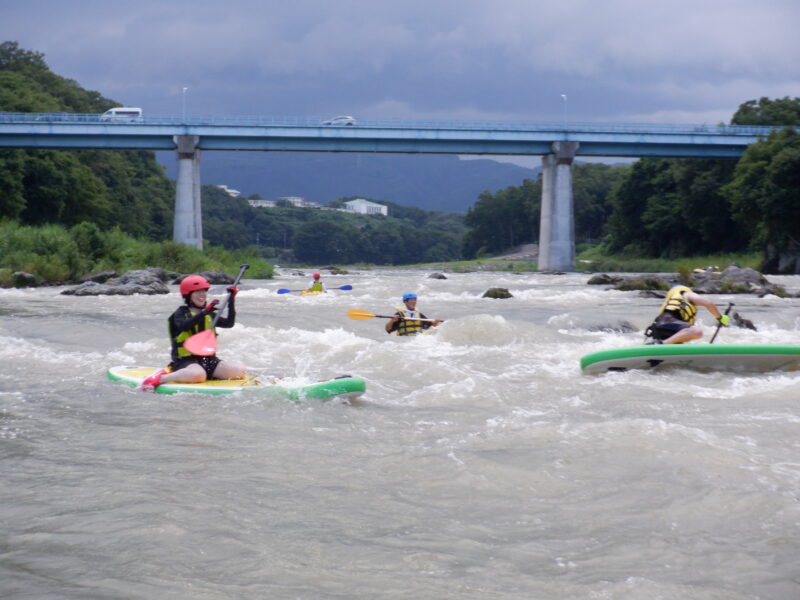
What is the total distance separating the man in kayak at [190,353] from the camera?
7645mm

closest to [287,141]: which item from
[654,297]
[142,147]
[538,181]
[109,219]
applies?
[142,147]

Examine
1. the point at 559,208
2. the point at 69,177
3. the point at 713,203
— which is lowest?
the point at 559,208

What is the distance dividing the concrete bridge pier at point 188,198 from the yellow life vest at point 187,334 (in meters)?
38.9

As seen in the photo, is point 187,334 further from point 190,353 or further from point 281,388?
point 281,388

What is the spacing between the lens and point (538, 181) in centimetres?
9550

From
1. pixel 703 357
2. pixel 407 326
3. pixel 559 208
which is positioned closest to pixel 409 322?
pixel 407 326

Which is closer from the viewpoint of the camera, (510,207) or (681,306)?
(681,306)

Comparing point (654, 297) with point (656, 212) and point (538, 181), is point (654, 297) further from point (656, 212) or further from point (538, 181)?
point (538, 181)

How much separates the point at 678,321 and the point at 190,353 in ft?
18.1

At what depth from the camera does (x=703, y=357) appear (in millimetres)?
9047

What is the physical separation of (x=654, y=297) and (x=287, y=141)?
2826cm

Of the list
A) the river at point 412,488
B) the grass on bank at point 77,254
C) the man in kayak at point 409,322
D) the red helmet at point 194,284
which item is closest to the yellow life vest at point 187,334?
the red helmet at point 194,284

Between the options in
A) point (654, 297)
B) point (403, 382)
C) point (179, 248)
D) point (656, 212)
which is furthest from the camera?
point (656, 212)

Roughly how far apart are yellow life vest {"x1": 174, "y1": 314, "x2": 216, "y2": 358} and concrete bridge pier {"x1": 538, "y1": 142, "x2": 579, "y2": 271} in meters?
40.9
